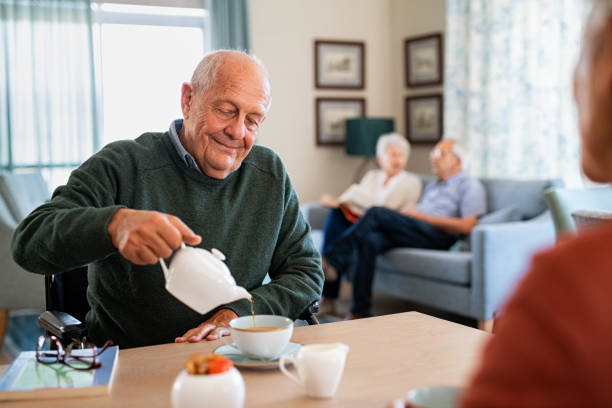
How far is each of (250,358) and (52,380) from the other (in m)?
0.32

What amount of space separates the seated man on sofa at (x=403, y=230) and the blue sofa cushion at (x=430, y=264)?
3.4 inches

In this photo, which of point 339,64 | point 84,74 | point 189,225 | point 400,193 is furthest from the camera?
point 339,64

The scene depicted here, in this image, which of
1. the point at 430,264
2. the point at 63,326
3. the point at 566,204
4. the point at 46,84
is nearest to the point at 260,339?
the point at 63,326

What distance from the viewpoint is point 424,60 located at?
18.9 ft

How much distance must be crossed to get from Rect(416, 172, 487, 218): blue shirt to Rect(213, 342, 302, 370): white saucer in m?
3.15

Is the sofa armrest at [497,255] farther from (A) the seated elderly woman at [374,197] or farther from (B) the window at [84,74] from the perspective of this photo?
(B) the window at [84,74]

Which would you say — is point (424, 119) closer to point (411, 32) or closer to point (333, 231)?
point (411, 32)

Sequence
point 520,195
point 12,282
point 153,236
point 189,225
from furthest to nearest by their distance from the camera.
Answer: point 520,195, point 12,282, point 189,225, point 153,236

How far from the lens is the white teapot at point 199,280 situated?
1.06 meters

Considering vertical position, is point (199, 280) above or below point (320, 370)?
above

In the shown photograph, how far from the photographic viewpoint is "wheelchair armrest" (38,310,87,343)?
4.60 feet

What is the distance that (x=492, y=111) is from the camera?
4.95 metres

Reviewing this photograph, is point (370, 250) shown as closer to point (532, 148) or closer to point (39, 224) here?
point (532, 148)

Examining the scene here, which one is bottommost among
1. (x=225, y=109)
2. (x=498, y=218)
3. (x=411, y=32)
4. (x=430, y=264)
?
(x=430, y=264)
